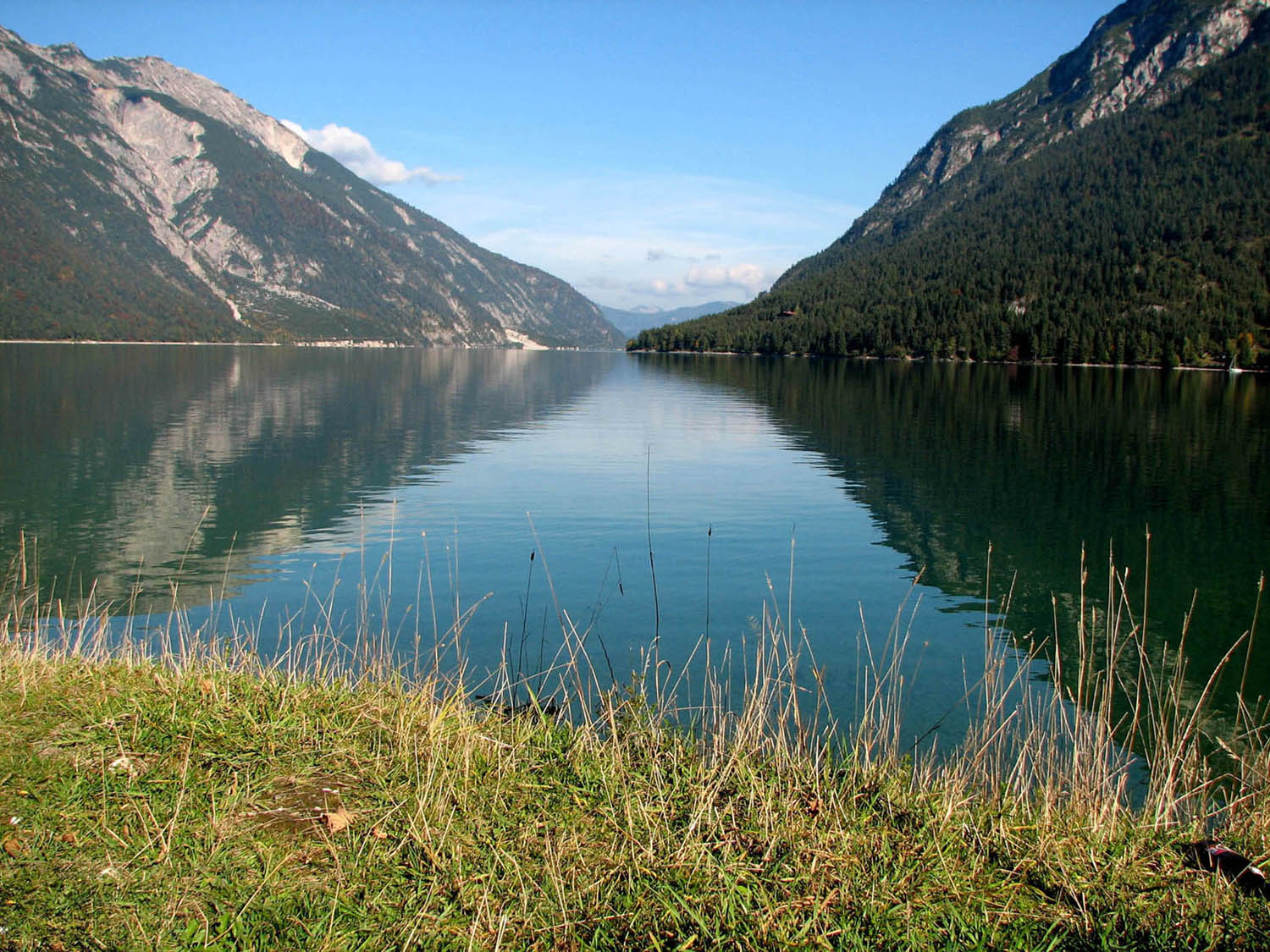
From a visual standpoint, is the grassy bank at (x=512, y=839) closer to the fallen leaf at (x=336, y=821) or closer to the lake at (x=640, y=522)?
the fallen leaf at (x=336, y=821)

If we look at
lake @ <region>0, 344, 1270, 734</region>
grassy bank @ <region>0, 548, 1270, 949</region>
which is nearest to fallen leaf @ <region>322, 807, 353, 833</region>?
grassy bank @ <region>0, 548, 1270, 949</region>

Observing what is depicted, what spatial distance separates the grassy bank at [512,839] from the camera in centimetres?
418

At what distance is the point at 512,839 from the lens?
4938mm

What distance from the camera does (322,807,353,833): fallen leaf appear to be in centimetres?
497

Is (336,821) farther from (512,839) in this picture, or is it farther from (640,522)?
(640,522)

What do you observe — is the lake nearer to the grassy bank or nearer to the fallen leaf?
the grassy bank

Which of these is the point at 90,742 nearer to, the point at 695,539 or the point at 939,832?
the point at 939,832

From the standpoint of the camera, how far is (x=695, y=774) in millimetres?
5980

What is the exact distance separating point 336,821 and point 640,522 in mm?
16293

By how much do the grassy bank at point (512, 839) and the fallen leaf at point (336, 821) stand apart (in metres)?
0.02

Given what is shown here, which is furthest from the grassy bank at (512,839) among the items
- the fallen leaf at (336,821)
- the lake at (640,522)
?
the lake at (640,522)

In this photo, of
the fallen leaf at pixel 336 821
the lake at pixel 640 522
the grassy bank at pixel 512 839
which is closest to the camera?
the grassy bank at pixel 512 839

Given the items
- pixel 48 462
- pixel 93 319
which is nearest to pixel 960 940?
pixel 48 462

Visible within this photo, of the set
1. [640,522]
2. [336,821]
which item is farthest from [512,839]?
[640,522]
